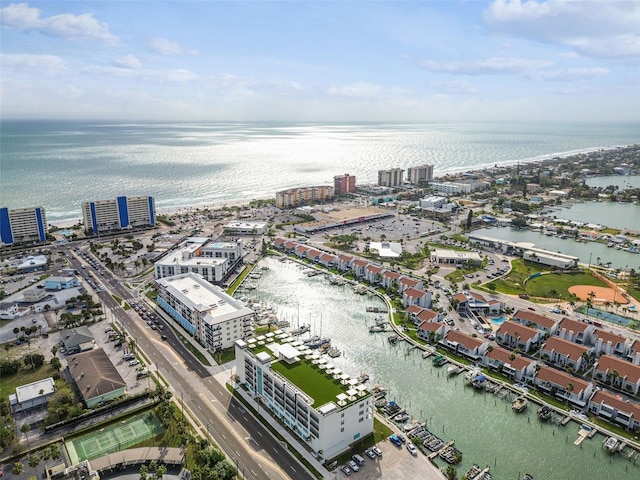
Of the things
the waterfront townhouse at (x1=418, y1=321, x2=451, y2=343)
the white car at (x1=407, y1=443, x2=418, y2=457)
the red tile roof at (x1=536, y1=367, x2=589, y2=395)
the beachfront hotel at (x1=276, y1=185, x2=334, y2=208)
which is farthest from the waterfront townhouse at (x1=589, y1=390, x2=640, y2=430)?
the beachfront hotel at (x1=276, y1=185, x2=334, y2=208)

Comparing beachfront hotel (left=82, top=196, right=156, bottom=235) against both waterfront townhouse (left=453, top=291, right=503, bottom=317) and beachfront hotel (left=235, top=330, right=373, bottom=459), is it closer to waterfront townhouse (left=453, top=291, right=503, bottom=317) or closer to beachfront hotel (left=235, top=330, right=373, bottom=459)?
beachfront hotel (left=235, top=330, right=373, bottom=459)

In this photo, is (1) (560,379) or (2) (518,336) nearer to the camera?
(1) (560,379)

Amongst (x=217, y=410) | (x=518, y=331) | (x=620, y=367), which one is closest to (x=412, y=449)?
(x=217, y=410)

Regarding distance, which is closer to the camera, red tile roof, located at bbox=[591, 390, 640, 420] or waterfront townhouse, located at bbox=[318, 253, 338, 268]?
red tile roof, located at bbox=[591, 390, 640, 420]

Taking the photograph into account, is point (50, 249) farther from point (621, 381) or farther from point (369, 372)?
point (621, 381)


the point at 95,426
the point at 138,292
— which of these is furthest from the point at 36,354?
the point at 138,292

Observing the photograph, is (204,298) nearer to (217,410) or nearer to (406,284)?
(217,410)
